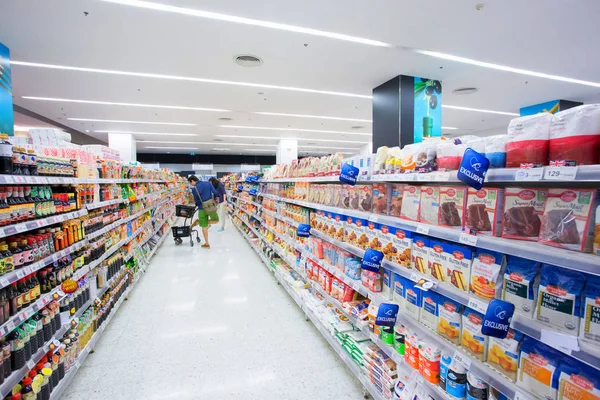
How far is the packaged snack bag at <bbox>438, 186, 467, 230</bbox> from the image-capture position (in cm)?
159

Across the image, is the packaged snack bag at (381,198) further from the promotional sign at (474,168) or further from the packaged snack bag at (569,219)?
the packaged snack bag at (569,219)

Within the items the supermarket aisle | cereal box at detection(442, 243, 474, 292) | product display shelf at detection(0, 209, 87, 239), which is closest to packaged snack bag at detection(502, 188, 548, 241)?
cereal box at detection(442, 243, 474, 292)

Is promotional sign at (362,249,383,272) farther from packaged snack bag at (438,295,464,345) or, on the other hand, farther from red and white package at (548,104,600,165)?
red and white package at (548,104,600,165)

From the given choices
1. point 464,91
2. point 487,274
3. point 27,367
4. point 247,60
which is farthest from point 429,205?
point 464,91

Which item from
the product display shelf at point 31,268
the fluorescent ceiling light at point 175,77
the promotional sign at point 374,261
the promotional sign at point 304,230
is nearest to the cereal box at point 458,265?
the promotional sign at point 374,261

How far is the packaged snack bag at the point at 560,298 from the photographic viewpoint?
111cm

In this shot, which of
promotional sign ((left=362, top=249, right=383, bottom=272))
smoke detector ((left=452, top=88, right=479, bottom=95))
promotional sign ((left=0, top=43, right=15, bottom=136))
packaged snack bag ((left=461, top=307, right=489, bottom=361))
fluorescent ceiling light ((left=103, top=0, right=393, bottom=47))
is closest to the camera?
packaged snack bag ((left=461, top=307, right=489, bottom=361))

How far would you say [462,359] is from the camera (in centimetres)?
150

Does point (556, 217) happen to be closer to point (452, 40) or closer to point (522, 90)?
point (452, 40)

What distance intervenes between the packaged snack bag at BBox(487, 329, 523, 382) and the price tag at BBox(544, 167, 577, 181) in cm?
77

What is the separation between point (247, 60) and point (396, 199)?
4.09m

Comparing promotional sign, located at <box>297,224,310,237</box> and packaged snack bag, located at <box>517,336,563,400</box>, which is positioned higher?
promotional sign, located at <box>297,224,310,237</box>

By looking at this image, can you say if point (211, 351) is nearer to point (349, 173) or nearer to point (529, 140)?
point (349, 173)

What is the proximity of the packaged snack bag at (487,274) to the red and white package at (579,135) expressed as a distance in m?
0.54
